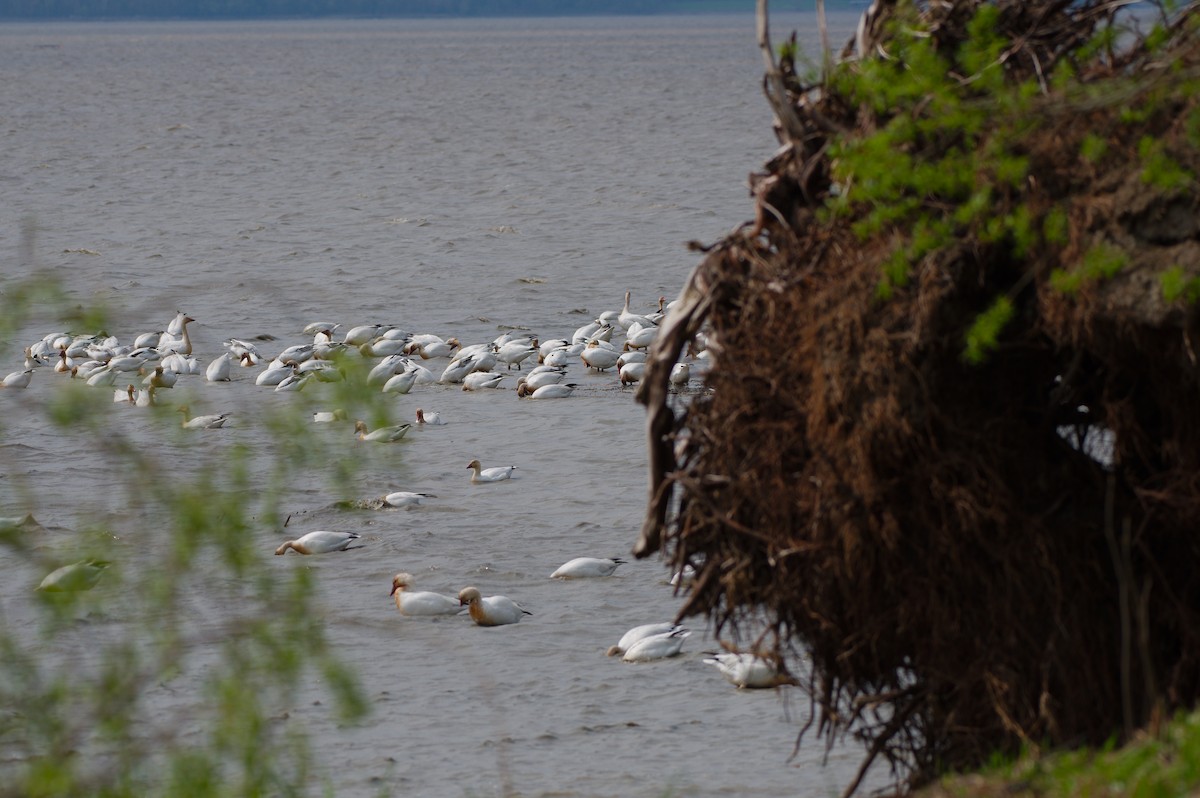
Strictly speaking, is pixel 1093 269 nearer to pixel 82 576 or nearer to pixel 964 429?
pixel 964 429

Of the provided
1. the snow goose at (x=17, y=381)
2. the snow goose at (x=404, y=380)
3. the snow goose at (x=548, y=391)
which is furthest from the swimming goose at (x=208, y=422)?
the snow goose at (x=548, y=391)

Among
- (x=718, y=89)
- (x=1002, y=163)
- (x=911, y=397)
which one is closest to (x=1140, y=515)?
(x=911, y=397)

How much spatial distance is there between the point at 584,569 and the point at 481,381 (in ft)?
21.9

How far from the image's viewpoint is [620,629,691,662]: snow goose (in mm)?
10438

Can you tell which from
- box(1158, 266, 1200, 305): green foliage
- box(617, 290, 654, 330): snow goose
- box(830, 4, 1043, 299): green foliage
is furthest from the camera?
box(617, 290, 654, 330): snow goose

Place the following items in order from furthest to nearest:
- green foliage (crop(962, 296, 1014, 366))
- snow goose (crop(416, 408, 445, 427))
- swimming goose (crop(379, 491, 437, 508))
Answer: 1. snow goose (crop(416, 408, 445, 427))
2. swimming goose (crop(379, 491, 437, 508))
3. green foliage (crop(962, 296, 1014, 366))

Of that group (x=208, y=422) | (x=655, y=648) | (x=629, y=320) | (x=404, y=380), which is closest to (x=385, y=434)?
(x=208, y=422)

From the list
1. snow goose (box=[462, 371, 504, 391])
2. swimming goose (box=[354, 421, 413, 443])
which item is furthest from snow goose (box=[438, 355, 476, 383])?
swimming goose (box=[354, 421, 413, 443])

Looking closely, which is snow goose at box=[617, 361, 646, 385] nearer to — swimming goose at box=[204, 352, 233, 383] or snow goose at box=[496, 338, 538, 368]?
snow goose at box=[496, 338, 538, 368]

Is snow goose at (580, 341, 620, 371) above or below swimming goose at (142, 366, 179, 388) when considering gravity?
→ above

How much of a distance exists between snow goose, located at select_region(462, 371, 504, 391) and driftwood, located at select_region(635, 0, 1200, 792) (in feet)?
37.8

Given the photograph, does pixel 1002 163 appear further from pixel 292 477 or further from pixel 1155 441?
pixel 292 477

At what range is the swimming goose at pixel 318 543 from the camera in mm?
12672

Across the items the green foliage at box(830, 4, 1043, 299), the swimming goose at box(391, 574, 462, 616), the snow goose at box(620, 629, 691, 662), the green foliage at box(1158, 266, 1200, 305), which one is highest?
the green foliage at box(830, 4, 1043, 299)
